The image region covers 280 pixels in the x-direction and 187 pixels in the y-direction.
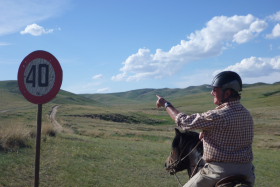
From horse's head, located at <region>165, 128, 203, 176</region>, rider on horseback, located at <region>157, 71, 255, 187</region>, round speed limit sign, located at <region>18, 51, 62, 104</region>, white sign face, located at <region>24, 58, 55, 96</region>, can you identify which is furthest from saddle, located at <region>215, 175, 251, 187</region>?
white sign face, located at <region>24, 58, 55, 96</region>

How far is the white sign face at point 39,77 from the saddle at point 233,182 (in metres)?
3.39

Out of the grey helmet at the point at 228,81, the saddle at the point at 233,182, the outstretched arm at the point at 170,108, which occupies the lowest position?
the saddle at the point at 233,182

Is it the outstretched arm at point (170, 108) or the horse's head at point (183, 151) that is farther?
the horse's head at point (183, 151)

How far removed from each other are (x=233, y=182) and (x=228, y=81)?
1150 millimetres

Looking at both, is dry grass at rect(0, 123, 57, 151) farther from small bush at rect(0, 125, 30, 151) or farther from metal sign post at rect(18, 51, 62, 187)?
metal sign post at rect(18, 51, 62, 187)

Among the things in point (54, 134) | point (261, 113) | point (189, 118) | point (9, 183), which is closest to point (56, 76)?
point (189, 118)

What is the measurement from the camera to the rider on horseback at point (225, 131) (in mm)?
4004

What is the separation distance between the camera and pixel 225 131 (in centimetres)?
401

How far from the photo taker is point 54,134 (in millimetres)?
19281

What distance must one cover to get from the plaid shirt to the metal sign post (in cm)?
281

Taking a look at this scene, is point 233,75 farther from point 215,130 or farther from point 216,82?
point 215,130

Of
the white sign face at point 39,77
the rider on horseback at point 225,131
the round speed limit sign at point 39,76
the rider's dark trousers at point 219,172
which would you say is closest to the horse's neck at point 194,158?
the rider's dark trousers at point 219,172

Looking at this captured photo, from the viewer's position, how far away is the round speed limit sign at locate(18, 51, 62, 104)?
19.5 feet

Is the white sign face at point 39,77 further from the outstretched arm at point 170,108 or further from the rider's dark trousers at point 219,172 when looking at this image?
the rider's dark trousers at point 219,172
